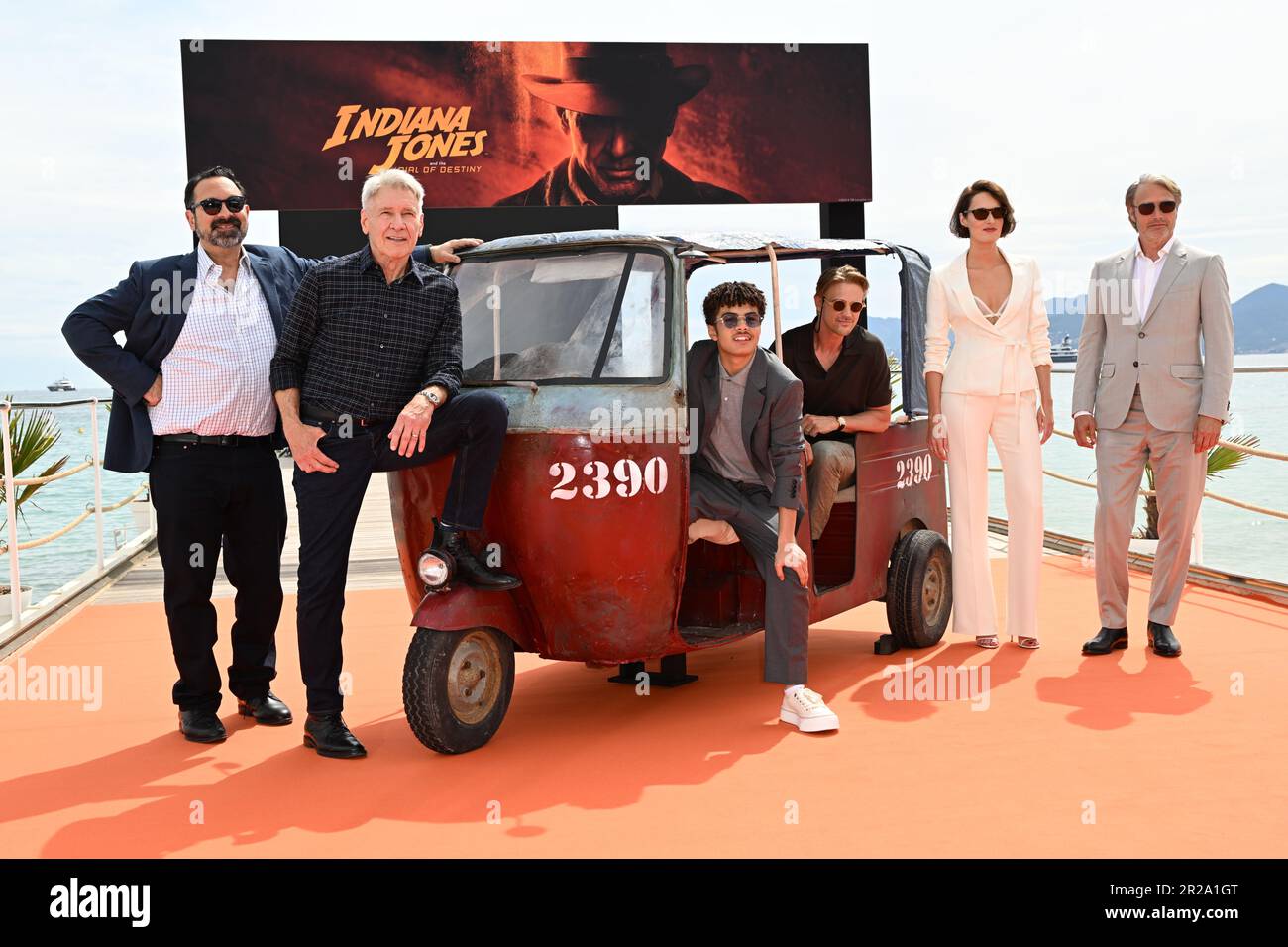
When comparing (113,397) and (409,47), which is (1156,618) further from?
(409,47)

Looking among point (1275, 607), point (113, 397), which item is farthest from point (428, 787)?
point (1275, 607)

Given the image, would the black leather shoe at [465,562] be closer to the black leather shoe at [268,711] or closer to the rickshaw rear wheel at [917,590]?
the black leather shoe at [268,711]

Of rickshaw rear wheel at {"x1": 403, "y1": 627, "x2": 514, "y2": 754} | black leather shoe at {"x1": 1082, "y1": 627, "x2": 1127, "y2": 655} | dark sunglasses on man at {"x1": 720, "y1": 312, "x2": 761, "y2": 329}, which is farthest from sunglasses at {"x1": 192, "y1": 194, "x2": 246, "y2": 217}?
black leather shoe at {"x1": 1082, "y1": 627, "x2": 1127, "y2": 655}

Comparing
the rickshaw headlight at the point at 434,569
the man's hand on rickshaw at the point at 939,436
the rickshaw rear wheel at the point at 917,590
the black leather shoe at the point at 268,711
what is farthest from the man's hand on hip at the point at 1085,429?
the black leather shoe at the point at 268,711

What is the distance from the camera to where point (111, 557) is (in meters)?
11.1

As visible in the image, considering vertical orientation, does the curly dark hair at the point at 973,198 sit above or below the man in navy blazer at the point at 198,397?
above

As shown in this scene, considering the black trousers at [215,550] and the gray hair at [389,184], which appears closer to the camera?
the gray hair at [389,184]

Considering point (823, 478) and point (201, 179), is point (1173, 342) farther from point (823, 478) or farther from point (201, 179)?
point (201, 179)

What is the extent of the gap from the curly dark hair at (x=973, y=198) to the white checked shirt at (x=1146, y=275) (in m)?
0.67

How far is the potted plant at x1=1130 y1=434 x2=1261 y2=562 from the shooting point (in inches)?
435

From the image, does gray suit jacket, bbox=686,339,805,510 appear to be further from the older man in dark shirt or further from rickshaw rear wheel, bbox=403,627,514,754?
rickshaw rear wheel, bbox=403,627,514,754

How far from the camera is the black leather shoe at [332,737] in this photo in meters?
5.23

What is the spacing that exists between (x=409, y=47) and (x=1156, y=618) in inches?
561

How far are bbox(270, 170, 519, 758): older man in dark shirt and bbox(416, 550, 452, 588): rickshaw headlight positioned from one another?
66 mm
